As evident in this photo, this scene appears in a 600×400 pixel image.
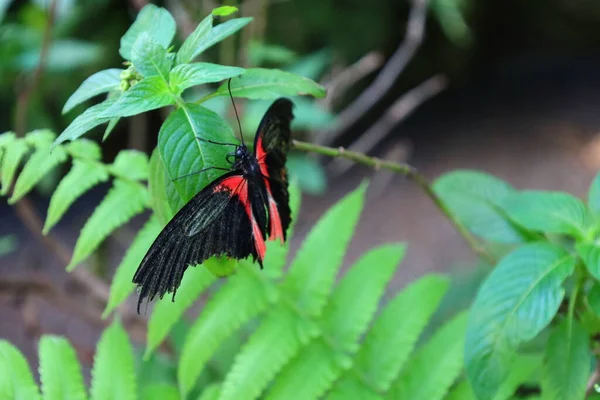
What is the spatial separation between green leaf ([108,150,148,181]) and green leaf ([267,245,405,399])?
48 centimetres

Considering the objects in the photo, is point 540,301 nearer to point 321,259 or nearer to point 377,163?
point 377,163

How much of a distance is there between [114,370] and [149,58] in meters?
0.66

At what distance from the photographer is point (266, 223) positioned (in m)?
0.77

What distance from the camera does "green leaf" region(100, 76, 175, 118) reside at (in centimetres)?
62

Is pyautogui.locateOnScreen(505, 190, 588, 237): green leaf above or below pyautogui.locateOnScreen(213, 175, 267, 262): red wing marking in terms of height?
above

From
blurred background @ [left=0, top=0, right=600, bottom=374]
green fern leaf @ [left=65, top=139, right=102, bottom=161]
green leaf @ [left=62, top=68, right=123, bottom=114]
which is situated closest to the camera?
green leaf @ [left=62, top=68, right=123, bottom=114]

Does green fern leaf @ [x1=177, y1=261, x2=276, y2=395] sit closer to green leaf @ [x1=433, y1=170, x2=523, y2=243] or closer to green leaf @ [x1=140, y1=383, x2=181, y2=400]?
green leaf @ [x1=140, y1=383, x2=181, y2=400]

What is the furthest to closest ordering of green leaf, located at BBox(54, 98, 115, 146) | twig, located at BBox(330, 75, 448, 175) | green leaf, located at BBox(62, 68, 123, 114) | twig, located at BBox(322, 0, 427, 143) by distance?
1. twig, located at BBox(330, 75, 448, 175)
2. twig, located at BBox(322, 0, 427, 143)
3. green leaf, located at BBox(62, 68, 123, 114)
4. green leaf, located at BBox(54, 98, 115, 146)

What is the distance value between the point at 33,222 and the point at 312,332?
38.8 inches

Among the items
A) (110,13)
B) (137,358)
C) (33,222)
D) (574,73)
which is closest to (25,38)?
(110,13)

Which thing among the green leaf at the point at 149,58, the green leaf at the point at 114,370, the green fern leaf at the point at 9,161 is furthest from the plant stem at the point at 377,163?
the green leaf at the point at 114,370

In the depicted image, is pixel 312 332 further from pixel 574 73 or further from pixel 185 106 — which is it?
pixel 574 73

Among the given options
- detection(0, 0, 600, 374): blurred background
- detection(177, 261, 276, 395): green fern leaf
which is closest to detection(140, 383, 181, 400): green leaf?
detection(177, 261, 276, 395): green fern leaf

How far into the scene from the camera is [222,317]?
43.4 inches
